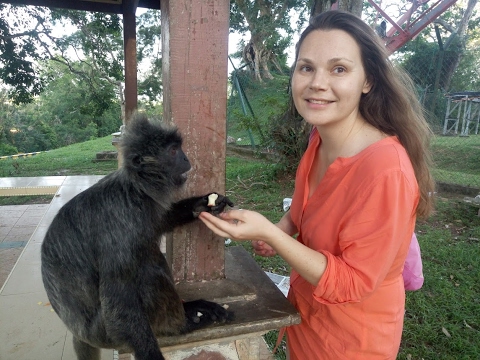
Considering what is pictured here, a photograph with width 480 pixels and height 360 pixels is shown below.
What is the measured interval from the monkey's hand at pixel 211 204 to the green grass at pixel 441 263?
5.09 feet

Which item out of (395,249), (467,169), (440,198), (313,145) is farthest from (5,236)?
(467,169)

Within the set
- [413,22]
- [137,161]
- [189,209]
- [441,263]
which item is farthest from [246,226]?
[413,22]

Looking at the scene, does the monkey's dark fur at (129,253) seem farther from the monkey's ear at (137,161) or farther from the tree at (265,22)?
the tree at (265,22)

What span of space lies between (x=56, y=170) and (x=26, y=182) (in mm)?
2354

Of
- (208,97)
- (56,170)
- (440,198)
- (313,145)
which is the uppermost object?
(208,97)

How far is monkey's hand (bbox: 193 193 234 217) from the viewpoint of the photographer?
1348 mm

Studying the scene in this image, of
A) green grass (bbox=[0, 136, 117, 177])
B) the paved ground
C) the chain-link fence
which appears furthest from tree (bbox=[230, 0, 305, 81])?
the paved ground

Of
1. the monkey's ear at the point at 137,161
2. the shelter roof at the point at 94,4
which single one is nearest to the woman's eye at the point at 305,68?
the monkey's ear at the point at 137,161

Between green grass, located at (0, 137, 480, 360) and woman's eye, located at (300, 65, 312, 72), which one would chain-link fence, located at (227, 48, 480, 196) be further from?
woman's eye, located at (300, 65, 312, 72)

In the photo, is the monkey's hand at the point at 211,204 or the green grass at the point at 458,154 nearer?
the monkey's hand at the point at 211,204

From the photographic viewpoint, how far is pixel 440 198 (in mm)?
5449

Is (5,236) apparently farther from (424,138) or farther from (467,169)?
(467,169)

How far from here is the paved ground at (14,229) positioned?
3.98 metres

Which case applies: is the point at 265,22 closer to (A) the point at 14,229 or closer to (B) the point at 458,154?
(B) the point at 458,154
